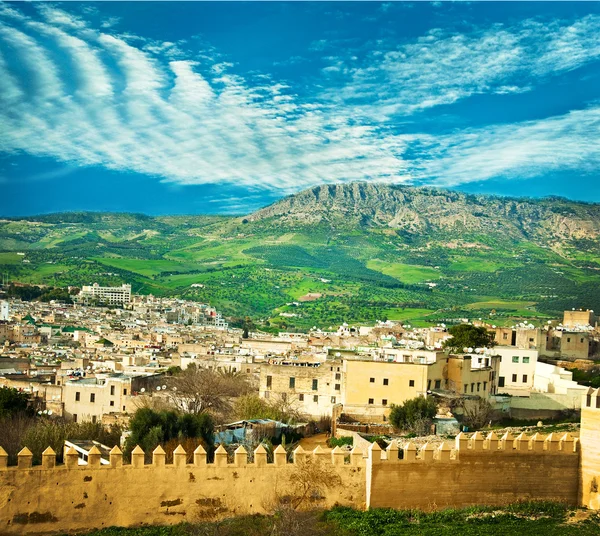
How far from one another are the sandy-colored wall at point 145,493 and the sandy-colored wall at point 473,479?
0.62 metres

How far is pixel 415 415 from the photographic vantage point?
28.6m

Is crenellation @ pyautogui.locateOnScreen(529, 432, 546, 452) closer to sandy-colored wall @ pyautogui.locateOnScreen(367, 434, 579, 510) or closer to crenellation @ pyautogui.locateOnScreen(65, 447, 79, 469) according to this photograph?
sandy-colored wall @ pyautogui.locateOnScreen(367, 434, 579, 510)

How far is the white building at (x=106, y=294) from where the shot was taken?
5266 inches

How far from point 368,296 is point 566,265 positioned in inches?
1721

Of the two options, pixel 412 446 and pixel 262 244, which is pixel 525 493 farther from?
pixel 262 244

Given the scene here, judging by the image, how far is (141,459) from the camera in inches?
617

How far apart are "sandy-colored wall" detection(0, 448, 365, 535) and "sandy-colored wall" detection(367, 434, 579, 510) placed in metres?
0.62

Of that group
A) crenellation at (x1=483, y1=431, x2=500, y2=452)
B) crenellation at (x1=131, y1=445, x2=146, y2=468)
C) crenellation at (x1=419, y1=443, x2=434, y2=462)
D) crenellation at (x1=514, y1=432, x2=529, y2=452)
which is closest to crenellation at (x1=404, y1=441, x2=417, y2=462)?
crenellation at (x1=419, y1=443, x2=434, y2=462)

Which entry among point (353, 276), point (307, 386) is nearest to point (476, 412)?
point (307, 386)

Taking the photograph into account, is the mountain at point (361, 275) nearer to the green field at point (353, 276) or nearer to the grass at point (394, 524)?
the green field at point (353, 276)

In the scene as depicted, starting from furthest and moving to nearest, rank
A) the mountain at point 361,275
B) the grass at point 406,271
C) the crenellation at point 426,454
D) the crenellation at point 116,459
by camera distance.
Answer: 1. the grass at point 406,271
2. the mountain at point 361,275
3. the crenellation at point 426,454
4. the crenellation at point 116,459

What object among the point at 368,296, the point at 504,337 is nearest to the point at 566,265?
the point at 368,296

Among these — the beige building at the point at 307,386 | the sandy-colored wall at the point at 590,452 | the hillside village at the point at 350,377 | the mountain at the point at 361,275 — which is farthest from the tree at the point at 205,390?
the mountain at the point at 361,275

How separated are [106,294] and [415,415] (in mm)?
116640
